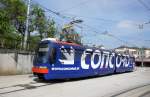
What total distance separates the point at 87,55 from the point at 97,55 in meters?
2.54

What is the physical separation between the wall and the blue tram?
5.15 meters

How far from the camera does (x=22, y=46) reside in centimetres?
2978

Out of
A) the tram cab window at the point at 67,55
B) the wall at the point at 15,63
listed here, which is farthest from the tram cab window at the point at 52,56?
the wall at the point at 15,63

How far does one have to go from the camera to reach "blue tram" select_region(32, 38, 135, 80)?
20.0m

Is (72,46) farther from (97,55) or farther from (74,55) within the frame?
(97,55)

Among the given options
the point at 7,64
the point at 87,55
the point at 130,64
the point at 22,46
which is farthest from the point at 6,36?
the point at 130,64

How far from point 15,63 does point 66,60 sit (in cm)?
673

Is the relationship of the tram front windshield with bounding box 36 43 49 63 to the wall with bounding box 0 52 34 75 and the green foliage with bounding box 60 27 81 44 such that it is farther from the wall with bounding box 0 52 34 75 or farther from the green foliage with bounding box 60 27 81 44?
the green foliage with bounding box 60 27 81 44

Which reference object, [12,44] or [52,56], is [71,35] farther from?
[52,56]

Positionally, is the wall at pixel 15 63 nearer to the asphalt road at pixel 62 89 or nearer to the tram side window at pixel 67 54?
the asphalt road at pixel 62 89

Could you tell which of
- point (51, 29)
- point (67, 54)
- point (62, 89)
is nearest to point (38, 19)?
point (51, 29)

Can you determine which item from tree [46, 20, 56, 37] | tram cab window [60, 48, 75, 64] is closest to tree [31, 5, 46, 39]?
tree [46, 20, 56, 37]

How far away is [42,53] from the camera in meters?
20.5

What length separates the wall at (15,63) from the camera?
2489cm
